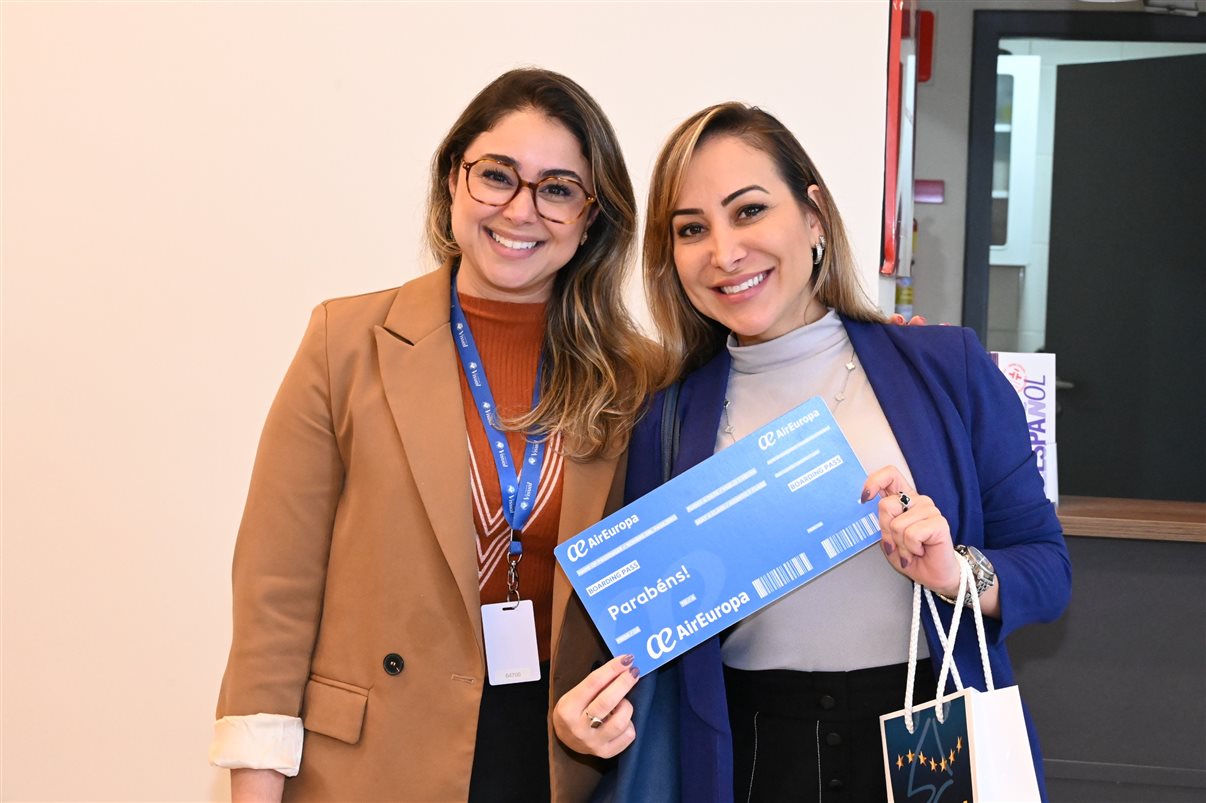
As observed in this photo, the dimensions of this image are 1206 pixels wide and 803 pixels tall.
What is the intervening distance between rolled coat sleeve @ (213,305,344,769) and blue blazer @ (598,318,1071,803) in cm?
51

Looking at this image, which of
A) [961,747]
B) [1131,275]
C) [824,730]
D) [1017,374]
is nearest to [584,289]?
[824,730]

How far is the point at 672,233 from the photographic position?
1.68m

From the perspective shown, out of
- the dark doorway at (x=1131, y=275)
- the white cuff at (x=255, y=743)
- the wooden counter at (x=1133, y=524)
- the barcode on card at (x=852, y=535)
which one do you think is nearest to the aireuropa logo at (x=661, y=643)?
the barcode on card at (x=852, y=535)

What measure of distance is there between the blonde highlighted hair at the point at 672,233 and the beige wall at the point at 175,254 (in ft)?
2.90

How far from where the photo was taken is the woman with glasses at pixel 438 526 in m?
1.63

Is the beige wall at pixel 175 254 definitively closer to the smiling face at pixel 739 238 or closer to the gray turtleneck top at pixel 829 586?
the smiling face at pixel 739 238

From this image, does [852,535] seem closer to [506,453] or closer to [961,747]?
[961,747]

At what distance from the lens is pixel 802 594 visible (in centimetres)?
154

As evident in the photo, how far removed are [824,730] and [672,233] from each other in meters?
0.77

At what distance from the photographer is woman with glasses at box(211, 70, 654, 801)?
1.63 m

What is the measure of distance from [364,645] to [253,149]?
1.53 m

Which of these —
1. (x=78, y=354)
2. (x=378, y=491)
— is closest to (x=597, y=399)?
(x=378, y=491)

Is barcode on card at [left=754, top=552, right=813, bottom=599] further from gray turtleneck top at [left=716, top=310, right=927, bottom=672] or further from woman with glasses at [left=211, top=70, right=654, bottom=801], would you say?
woman with glasses at [left=211, top=70, right=654, bottom=801]

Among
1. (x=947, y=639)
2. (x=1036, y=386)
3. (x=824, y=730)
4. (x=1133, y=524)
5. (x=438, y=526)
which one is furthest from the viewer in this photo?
(x=1133, y=524)
